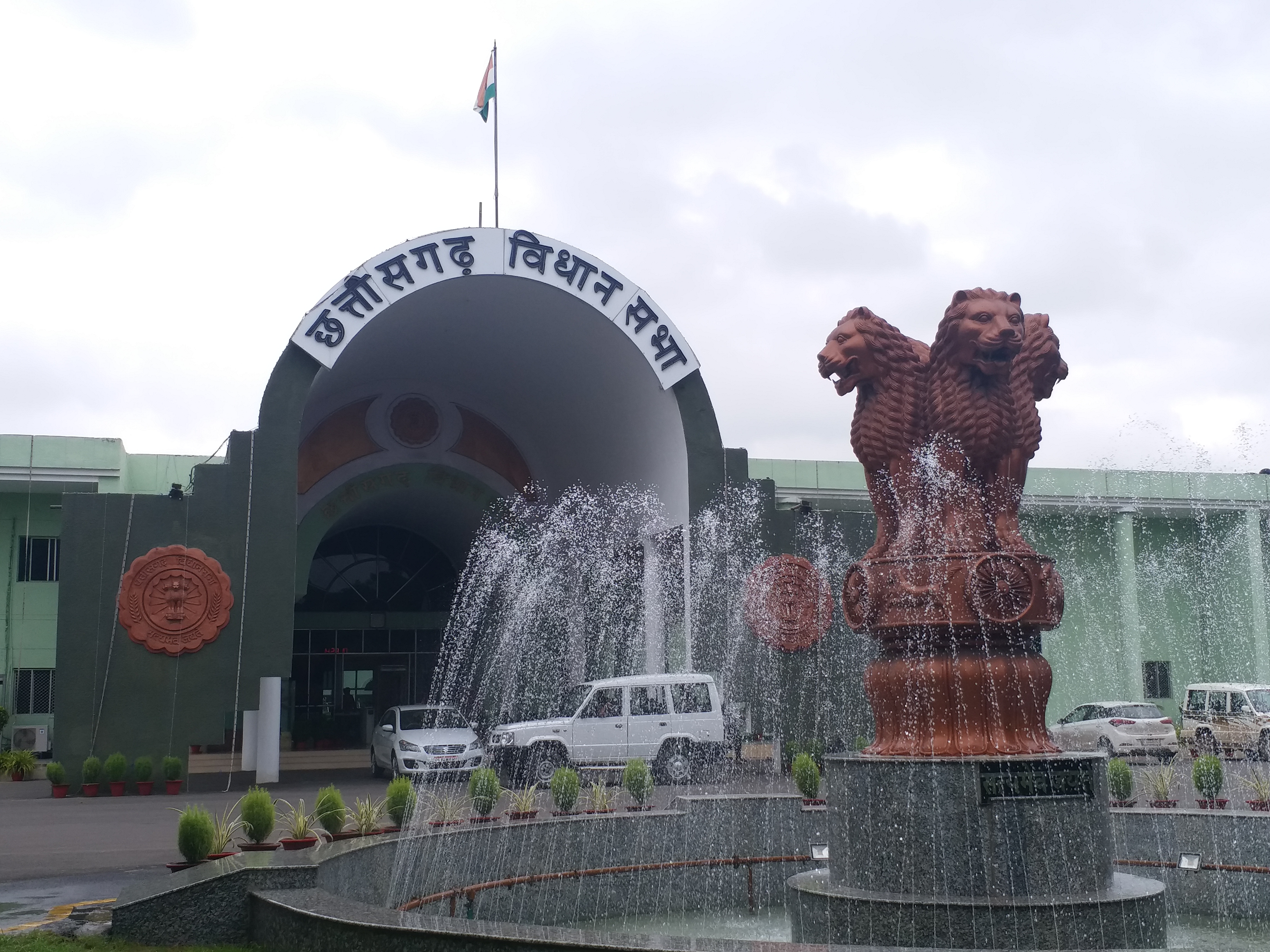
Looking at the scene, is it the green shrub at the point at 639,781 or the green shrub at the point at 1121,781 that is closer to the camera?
the green shrub at the point at 1121,781

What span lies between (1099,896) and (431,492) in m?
22.4

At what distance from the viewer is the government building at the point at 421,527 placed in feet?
63.9

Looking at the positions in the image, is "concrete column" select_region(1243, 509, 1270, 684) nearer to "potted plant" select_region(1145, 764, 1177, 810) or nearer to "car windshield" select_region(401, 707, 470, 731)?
"potted plant" select_region(1145, 764, 1177, 810)

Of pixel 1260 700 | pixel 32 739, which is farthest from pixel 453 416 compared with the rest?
pixel 1260 700

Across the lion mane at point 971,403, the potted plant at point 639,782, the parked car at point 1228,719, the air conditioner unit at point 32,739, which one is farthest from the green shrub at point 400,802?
the air conditioner unit at point 32,739

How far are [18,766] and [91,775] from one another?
6145 millimetres

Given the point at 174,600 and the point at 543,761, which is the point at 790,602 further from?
the point at 174,600

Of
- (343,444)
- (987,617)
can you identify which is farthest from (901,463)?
(343,444)

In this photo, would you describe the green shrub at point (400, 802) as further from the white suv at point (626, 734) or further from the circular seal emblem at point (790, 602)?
the circular seal emblem at point (790, 602)

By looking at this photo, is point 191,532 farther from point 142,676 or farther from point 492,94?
point 492,94

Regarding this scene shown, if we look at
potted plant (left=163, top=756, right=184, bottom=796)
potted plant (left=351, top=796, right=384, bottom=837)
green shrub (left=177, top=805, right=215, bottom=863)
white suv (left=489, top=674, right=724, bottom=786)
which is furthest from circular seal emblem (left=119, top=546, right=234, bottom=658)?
green shrub (left=177, top=805, right=215, bottom=863)

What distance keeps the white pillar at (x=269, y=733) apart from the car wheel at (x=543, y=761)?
4.92m

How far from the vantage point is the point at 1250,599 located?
99.2ft

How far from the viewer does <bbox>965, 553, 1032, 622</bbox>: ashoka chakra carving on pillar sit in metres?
7.94
